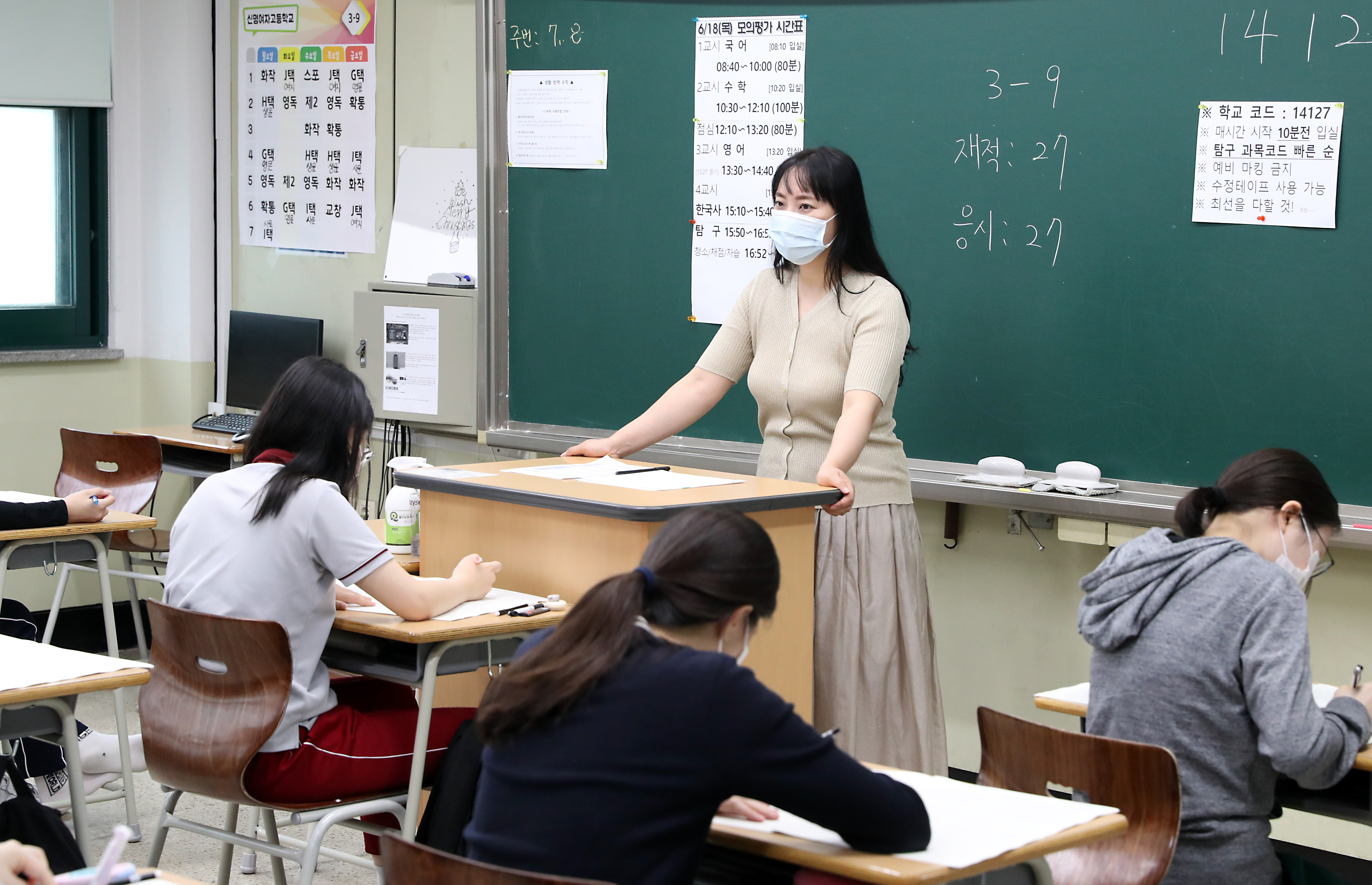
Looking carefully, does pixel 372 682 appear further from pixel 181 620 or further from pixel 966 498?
pixel 966 498

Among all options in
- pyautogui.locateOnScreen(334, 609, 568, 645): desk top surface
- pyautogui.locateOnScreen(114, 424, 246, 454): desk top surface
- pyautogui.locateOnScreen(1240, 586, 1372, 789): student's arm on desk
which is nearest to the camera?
pyautogui.locateOnScreen(1240, 586, 1372, 789): student's arm on desk

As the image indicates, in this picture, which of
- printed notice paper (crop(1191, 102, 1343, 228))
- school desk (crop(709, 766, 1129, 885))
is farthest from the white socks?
Result: printed notice paper (crop(1191, 102, 1343, 228))

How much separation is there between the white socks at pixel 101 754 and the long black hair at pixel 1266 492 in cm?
256

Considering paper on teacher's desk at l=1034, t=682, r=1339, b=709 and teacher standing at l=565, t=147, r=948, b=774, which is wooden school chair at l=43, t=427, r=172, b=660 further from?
paper on teacher's desk at l=1034, t=682, r=1339, b=709

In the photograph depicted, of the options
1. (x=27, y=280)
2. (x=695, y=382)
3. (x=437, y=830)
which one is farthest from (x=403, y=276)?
(x=437, y=830)

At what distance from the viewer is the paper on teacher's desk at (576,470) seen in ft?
9.64

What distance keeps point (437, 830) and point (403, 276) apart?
3278mm

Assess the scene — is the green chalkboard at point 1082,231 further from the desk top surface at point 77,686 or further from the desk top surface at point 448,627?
the desk top surface at point 77,686

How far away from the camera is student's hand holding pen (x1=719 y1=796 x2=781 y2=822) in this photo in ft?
5.91

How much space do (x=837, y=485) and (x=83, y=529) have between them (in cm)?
222

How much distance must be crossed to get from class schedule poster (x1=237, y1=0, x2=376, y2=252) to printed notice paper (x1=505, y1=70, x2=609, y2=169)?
36.5 inches

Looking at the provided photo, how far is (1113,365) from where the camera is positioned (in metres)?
3.59

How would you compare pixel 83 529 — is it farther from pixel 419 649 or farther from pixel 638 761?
pixel 638 761

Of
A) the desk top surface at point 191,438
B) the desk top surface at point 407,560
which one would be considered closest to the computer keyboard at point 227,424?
the desk top surface at point 191,438
